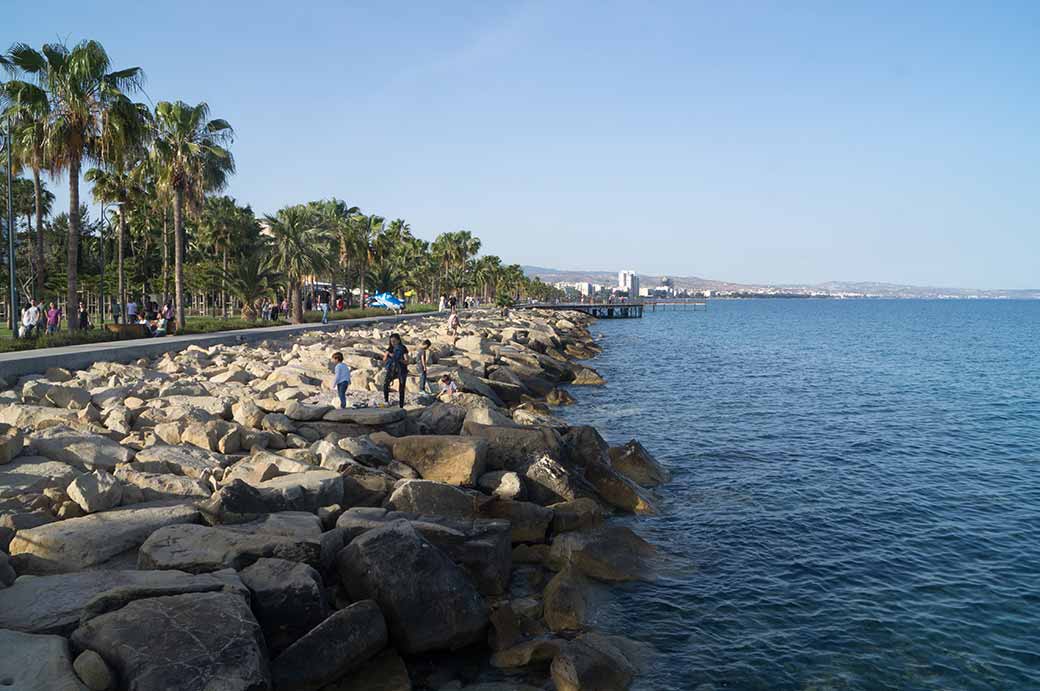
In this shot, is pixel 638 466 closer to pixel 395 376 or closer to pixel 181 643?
pixel 395 376

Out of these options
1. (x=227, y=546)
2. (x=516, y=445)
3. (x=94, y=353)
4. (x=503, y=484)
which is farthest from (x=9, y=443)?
(x=94, y=353)

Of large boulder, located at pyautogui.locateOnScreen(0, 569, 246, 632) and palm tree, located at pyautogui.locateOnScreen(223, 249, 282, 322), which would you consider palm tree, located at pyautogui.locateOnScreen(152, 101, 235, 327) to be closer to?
palm tree, located at pyautogui.locateOnScreen(223, 249, 282, 322)

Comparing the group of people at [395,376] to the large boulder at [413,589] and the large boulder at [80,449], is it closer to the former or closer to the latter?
the large boulder at [80,449]

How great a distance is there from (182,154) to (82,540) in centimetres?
2811

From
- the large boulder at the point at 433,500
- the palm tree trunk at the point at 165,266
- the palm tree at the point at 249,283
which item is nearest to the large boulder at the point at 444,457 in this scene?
the large boulder at the point at 433,500

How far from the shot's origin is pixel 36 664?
5.61 meters

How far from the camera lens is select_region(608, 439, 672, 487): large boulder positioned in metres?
16.8

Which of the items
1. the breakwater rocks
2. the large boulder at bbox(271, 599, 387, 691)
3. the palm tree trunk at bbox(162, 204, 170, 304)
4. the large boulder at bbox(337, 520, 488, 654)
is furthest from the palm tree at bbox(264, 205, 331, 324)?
the large boulder at bbox(271, 599, 387, 691)

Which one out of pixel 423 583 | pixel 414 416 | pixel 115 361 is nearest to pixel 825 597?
pixel 423 583

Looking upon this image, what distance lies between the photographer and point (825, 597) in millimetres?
10945

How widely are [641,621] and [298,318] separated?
121ft

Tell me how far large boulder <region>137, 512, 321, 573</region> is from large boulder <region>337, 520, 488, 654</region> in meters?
0.58

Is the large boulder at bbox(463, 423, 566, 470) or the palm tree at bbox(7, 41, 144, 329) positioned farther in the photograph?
the palm tree at bbox(7, 41, 144, 329)

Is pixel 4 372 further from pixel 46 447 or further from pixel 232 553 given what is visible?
pixel 232 553
